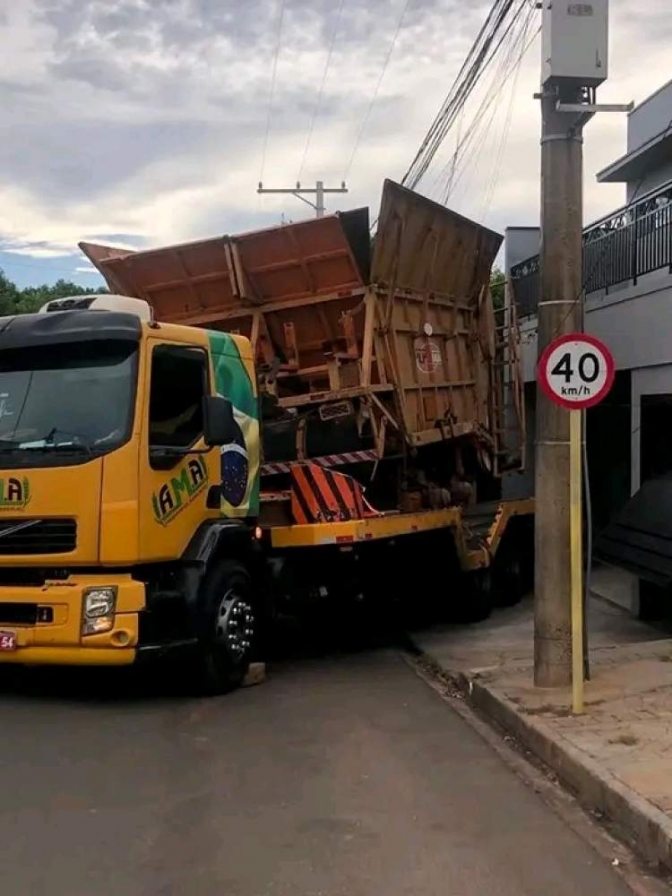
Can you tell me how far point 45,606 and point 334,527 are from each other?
8.86 ft

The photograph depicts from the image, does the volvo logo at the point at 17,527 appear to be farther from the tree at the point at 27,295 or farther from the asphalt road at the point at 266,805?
the tree at the point at 27,295

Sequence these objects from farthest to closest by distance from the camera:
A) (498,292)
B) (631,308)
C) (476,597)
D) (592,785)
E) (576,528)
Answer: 1. (498,292)
2. (631,308)
3. (476,597)
4. (576,528)
5. (592,785)

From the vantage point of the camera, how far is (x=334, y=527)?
30.9 feet

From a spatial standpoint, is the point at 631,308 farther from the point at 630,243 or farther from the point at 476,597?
the point at 476,597

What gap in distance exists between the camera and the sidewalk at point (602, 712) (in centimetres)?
550

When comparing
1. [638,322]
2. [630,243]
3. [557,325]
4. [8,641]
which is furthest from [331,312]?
[630,243]

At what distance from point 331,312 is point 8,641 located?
14.3ft

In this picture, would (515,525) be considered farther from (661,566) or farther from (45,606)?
(45,606)

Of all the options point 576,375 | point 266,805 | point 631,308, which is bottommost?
point 266,805

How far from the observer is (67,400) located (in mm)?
7980

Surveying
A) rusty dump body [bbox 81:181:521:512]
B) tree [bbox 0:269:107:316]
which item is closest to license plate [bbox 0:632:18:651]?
rusty dump body [bbox 81:181:521:512]

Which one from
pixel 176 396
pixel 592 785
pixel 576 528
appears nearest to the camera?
pixel 592 785

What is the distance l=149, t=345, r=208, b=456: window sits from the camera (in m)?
8.04

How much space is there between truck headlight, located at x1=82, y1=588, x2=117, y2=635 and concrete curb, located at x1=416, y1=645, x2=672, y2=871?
2824mm
